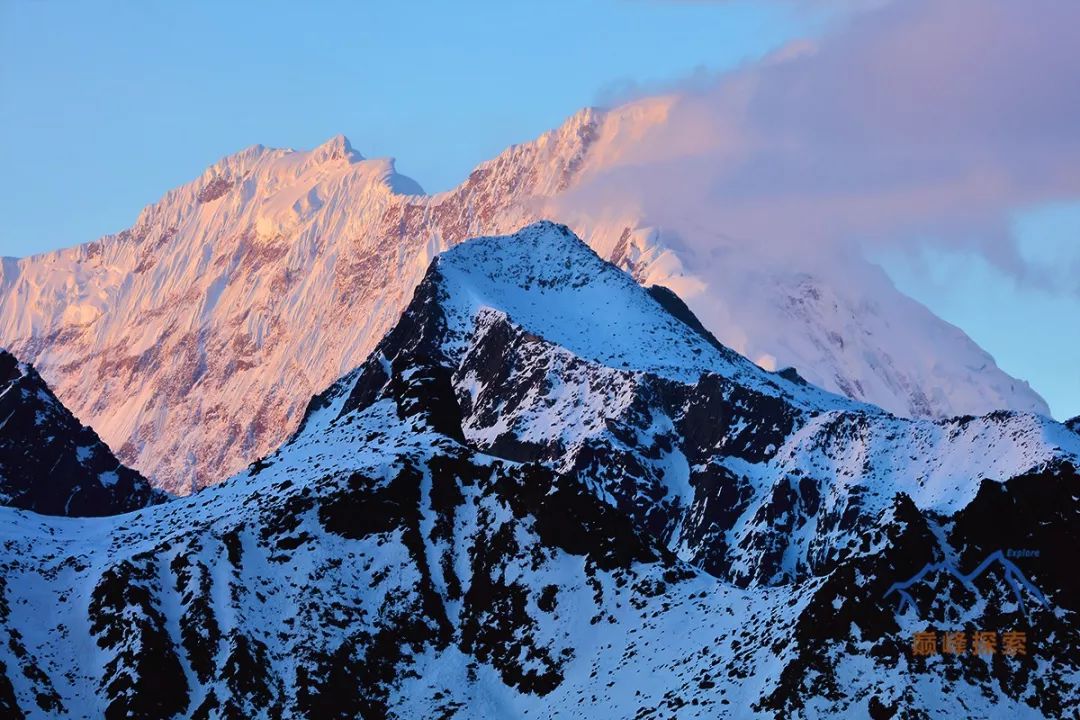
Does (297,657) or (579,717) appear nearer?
(579,717)

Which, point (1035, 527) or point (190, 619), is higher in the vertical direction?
point (190, 619)

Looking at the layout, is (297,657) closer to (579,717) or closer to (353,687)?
(353,687)

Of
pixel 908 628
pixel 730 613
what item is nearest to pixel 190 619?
pixel 730 613

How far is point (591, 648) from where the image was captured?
189125mm

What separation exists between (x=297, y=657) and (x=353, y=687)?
6015mm

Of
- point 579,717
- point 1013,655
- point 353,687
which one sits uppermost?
point 353,687

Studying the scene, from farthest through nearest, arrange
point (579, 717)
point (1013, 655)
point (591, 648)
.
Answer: point (591, 648) < point (579, 717) < point (1013, 655)

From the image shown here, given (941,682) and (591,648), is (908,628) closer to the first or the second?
(941,682)

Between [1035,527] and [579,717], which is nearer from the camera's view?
[1035,527]

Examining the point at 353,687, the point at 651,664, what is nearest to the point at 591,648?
the point at 651,664

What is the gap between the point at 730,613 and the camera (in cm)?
18312

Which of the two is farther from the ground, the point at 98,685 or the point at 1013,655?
the point at 98,685

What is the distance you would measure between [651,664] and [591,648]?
9839 millimetres

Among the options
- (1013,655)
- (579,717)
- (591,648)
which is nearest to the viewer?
(1013,655)
